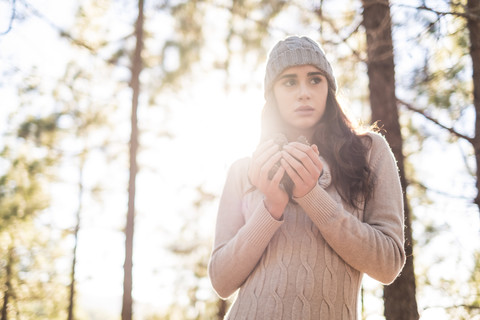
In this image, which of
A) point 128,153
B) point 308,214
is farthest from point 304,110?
point 128,153

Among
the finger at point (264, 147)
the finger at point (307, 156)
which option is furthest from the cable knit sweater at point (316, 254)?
the finger at point (264, 147)

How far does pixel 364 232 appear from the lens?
1.68 m

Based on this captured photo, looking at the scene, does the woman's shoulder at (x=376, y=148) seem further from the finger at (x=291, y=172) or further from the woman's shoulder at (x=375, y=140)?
the finger at (x=291, y=172)

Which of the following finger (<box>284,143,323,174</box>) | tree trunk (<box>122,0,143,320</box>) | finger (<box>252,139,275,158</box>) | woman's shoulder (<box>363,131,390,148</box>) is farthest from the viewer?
tree trunk (<box>122,0,143,320</box>)

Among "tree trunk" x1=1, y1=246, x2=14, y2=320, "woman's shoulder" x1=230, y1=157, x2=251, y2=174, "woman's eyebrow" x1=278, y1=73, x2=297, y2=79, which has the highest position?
"woman's eyebrow" x1=278, y1=73, x2=297, y2=79

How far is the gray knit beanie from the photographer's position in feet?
6.88

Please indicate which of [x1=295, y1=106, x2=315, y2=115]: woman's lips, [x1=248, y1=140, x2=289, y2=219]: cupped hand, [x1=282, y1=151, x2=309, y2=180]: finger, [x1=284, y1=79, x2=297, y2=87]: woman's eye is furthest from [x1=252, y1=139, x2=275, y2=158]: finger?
[x1=284, y1=79, x2=297, y2=87]: woman's eye

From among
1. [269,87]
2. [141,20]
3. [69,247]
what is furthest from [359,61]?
[69,247]

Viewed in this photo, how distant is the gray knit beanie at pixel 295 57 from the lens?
2096 millimetres

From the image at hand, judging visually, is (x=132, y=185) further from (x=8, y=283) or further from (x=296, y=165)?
(x=8, y=283)

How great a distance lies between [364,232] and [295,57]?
2.97 ft

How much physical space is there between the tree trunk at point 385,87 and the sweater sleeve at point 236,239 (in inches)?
65.5

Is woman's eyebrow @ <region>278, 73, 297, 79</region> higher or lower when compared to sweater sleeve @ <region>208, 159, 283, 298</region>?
higher

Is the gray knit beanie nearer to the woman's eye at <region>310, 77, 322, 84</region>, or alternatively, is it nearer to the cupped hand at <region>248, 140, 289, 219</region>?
the woman's eye at <region>310, 77, 322, 84</region>
